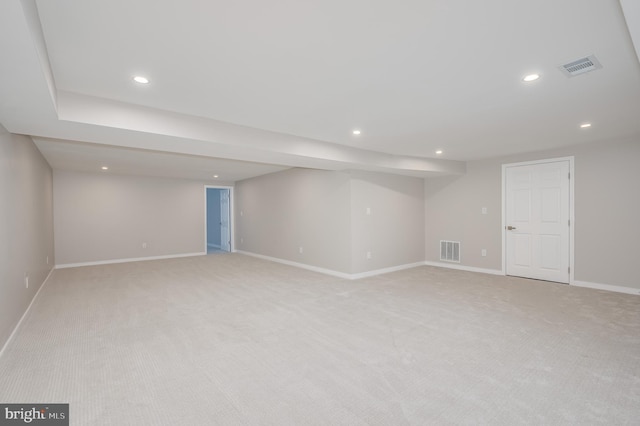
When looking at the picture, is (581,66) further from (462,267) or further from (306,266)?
(306,266)

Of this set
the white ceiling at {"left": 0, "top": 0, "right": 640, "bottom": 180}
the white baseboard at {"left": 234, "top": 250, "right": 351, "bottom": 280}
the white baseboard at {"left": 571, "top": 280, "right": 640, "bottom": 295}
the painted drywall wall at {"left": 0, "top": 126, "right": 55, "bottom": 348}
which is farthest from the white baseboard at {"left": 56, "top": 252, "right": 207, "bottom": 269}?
the white baseboard at {"left": 571, "top": 280, "right": 640, "bottom": 295}

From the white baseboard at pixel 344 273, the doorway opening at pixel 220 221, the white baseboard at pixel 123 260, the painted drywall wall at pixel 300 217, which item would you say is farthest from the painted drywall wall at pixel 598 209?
the white baseboard at pixel 123 260

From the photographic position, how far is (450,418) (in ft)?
5.99

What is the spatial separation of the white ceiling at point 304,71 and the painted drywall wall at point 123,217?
3.41 meters

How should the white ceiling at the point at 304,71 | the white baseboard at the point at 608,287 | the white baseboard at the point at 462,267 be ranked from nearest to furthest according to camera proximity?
the white ceiling at the point at 304,71
the white baseboard at the point at 608,287
the white baseboard at the point at 462,267

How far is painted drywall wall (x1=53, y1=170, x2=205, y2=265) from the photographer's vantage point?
6.91 m

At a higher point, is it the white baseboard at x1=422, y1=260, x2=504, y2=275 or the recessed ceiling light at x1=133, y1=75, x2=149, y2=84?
the recessed ceiling light at x1=133, y1=75, x2=149, y2=84

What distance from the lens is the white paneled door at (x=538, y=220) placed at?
→ 5152 mm

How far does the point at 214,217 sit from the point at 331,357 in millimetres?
10090

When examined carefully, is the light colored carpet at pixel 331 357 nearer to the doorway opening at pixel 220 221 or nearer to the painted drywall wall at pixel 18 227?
the painted drywall wall at pixel 18 227

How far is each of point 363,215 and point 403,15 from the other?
423 centimetres

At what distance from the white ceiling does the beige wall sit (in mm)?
1716

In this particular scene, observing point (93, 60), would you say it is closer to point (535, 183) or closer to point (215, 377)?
point (215, 377)

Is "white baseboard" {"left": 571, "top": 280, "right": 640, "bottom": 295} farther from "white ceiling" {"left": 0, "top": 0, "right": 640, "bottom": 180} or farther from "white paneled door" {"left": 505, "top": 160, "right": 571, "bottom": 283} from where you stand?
"white ceiling" {"left": 0, "top": 0, "right": 640, "bottom": 180}
